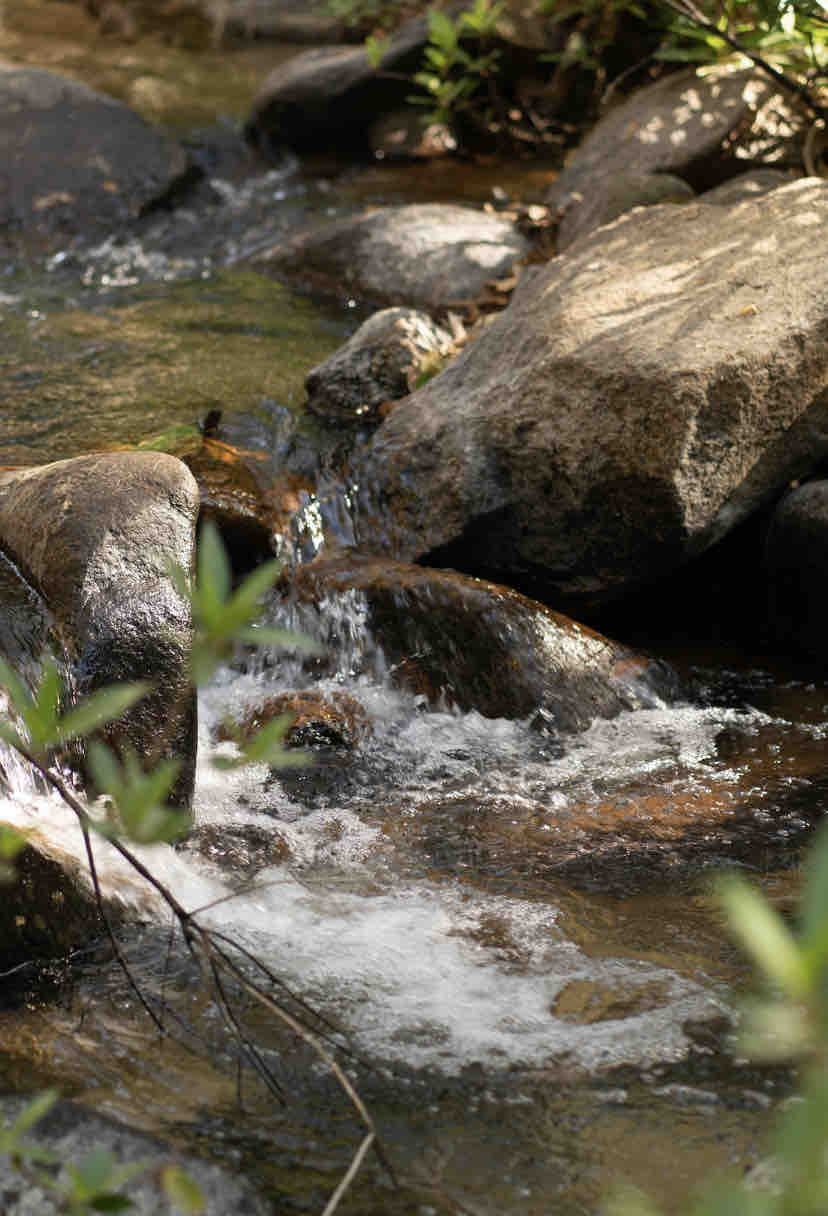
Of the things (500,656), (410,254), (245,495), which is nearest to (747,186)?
(410,254)

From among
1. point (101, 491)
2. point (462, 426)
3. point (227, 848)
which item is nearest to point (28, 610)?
point (101, 491)

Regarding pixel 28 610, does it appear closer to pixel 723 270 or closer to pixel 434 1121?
pixel 434 1121

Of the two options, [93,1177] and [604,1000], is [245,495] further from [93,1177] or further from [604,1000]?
[93,1177]

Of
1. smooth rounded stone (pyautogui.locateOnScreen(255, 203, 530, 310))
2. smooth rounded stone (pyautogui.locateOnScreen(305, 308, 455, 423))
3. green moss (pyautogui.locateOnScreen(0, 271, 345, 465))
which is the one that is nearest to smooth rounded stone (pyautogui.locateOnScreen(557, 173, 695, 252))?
smooth rounded stone (pyautogui.locateOnScreen(255, 203, 530, 310))

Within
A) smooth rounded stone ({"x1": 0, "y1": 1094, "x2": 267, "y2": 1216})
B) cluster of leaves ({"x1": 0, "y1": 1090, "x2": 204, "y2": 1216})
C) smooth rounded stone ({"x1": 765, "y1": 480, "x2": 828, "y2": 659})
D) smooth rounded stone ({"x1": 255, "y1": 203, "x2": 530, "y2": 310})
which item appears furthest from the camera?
smooth rounded stone ({"x1": 255, "y1": 203, "x2": 530, "y2": 310})

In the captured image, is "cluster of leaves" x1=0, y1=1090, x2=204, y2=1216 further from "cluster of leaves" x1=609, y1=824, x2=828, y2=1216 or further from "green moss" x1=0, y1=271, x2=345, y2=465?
"green moss" x1=0, y1=271, x2=345, y2=465

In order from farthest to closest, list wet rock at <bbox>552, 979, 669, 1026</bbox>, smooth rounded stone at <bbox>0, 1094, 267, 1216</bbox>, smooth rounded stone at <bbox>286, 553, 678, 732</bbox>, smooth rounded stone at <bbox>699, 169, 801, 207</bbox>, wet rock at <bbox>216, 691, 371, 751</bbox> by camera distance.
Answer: smooth rounded stone at <bbox>699, 169, 801, 207</bbox> → smooth rounded stone at <bbox>286, 553, 678, 732</bbox> → wet rock at <bbox>216, 691, 371, 751</bbox> → wet rock at <bbox>552, 979, 669, 1026</bbox> → smooth rounded stone at <bbox>0, 1094, 267, 1216</bbox>

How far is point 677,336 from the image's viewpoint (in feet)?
14.1

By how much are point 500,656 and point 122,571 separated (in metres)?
1.27

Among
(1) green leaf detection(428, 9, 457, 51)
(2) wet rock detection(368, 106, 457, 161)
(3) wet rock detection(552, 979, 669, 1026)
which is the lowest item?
(3) wet rock detection(552, 979, 669, 1026)

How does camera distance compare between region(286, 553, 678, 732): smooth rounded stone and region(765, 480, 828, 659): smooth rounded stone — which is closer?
region(286, 553, 678, 732): smooth rounded stone

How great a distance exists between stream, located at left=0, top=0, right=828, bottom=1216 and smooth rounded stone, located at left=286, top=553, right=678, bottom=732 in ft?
0.22

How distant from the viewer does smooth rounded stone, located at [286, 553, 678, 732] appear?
407 cm

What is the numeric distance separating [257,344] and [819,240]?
2911 millimetres
